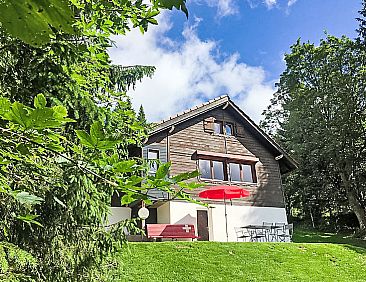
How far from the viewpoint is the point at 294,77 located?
1137 inches

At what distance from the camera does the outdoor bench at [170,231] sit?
14727mm

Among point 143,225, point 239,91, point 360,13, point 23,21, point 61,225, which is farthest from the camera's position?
point 360,13

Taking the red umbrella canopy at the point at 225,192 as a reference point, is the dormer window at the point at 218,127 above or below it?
above

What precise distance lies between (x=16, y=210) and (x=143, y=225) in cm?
1171

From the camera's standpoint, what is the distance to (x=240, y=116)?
65.4 ft

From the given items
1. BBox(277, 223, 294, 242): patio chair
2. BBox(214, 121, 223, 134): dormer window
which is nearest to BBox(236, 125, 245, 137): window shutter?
BBox(214, 121, 223, 134): dormer window

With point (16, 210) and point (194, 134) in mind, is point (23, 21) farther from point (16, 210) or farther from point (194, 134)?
point (194, 134)

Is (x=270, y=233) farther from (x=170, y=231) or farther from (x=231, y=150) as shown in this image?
(x=170, y=231)

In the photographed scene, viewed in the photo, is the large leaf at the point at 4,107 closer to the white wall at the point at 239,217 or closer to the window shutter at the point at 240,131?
the white wall at the point at 239,217

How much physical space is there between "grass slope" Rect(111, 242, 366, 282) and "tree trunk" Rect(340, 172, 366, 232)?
10.2 metres

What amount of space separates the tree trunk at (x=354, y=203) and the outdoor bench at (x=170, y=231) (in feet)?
43.4

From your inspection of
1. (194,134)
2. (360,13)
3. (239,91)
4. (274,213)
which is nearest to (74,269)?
(194,134)

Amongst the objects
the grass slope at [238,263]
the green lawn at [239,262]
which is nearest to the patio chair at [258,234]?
the green lawn at [239,262]

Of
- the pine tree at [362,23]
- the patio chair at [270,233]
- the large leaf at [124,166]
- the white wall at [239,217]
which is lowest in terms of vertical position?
the large leaf at [124,166]
